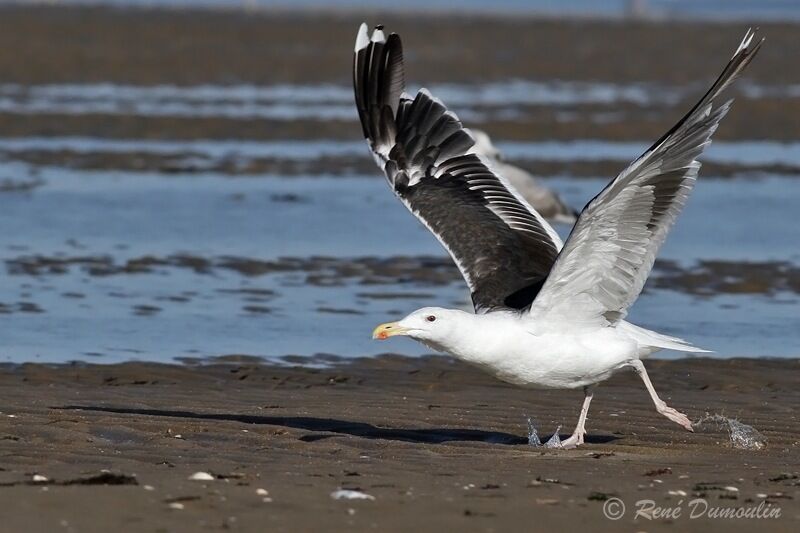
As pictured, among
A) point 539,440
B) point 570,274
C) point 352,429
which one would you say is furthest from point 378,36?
point 539,440

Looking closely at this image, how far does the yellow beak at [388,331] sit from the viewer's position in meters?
8.66

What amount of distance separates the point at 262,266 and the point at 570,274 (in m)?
6.65

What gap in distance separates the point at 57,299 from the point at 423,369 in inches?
137

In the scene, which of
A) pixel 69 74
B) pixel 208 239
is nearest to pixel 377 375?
pixel 208 239

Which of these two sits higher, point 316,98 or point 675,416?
point 316,98

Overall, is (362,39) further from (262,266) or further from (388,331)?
(262,266)

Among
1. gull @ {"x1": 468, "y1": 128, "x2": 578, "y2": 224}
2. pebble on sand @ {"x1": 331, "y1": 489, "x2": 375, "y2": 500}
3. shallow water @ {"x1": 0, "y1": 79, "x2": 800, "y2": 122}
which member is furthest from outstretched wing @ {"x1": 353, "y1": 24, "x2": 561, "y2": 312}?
shallow water @ {"x1": 0, "y1": 79, "x2": 800, "y2": 122}

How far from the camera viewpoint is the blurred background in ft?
42.4

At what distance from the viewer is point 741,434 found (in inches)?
354

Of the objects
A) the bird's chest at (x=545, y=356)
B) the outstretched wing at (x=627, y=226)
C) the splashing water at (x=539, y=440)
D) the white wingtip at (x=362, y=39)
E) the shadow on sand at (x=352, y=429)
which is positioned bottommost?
the shadow on sand at (x=352, y=429)

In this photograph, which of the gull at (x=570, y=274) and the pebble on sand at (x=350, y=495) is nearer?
the pebble on sand at (x=350, y=495)

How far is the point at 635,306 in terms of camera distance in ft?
44.5

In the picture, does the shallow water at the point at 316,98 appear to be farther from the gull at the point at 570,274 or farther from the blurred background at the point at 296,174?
the gull at the point at 570,274

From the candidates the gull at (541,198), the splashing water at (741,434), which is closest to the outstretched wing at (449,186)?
the splashing water at (741,434)
